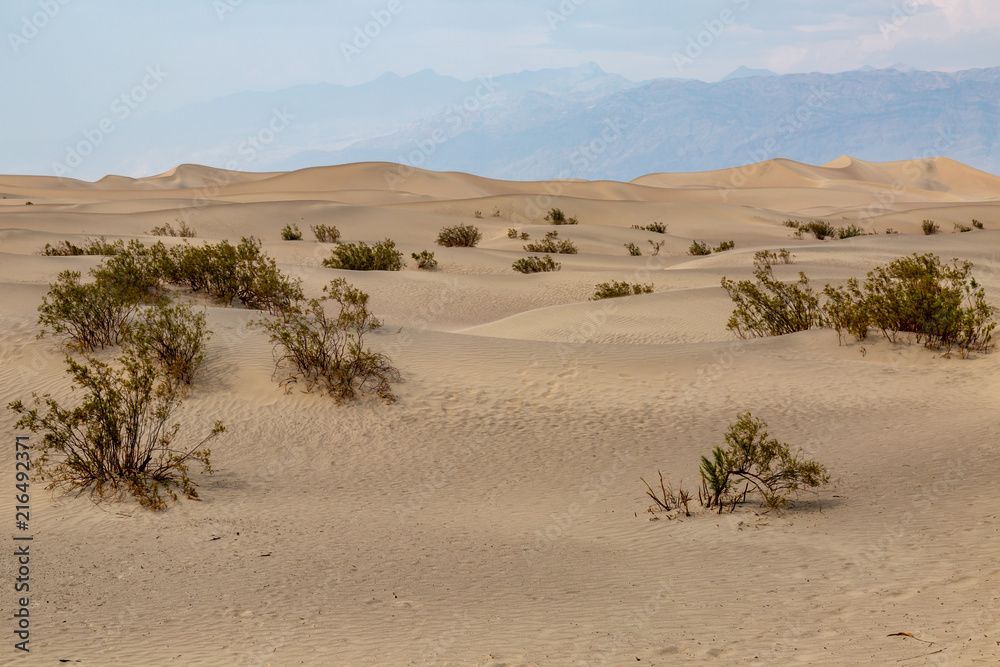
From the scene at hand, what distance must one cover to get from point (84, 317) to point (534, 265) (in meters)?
15.0

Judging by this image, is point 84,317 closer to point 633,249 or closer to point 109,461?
point 109,461

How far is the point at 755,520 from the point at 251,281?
11590 millimetres

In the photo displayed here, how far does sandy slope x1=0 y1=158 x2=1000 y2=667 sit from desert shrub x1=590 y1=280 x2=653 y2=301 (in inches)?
125

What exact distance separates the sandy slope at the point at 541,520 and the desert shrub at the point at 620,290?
10.4ft

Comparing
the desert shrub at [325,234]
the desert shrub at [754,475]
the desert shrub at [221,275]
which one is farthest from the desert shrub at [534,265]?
the desert shrub at [754,475]

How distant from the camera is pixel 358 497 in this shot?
23.1ft

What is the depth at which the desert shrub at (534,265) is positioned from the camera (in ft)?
77.7

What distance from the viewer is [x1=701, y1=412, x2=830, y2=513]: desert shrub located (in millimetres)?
6328

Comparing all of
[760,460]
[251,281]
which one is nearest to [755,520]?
[760,460]

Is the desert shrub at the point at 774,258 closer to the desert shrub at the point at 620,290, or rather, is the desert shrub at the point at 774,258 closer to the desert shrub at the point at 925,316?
the desert shrub at the point at 620,290

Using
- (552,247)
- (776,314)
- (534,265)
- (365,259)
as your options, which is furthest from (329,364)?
(552,247)

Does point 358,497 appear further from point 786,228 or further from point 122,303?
point 786,228

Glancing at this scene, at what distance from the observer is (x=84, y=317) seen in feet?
34.4

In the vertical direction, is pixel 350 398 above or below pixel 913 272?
below
